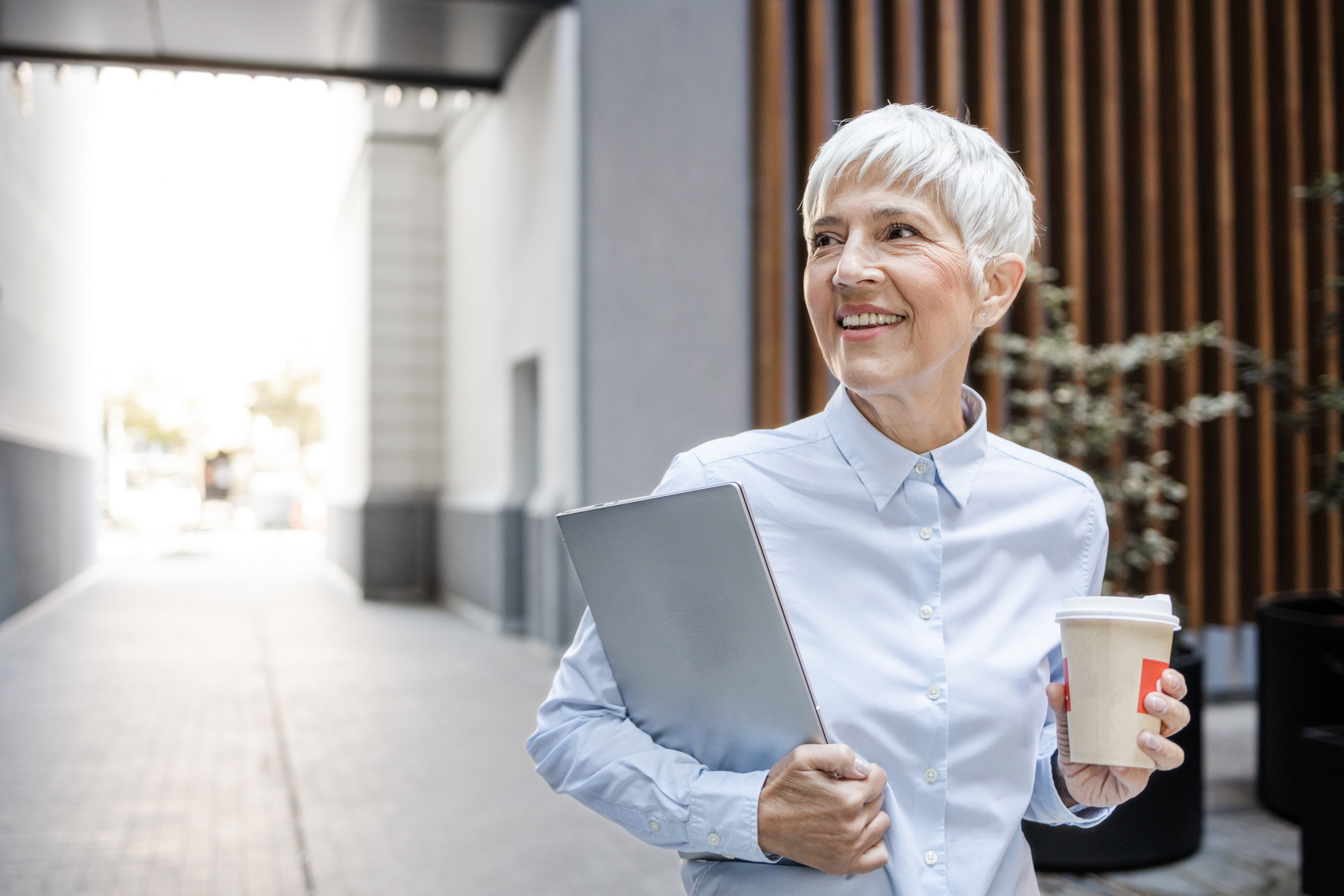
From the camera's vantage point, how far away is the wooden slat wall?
668 centimetres

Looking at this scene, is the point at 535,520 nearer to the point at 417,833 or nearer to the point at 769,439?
the point at 417,833

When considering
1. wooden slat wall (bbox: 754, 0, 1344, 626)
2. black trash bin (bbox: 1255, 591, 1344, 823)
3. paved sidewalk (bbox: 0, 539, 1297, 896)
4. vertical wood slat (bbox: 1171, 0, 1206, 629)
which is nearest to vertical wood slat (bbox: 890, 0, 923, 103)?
wooden slat wall (bbox: 754, 0, 1344, 626)

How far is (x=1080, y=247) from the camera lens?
6684 millimetres

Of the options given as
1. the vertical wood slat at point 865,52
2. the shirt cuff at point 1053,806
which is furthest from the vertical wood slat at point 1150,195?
the shirt cuff at point 1053,806

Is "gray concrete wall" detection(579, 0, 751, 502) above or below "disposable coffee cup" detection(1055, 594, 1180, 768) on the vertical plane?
above

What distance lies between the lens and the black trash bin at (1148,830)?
3783mm

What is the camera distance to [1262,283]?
22.0ft

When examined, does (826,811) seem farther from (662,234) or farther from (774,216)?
(662,234)

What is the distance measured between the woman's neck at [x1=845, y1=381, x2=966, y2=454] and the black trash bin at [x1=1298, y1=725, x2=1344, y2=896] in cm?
257

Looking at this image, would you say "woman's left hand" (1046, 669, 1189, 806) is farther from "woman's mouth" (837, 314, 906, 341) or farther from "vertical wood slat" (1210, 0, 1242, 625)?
"vertical wood slat" (1210, 0, 1242, 625)

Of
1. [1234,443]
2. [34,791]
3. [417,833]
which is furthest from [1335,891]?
[34,791]

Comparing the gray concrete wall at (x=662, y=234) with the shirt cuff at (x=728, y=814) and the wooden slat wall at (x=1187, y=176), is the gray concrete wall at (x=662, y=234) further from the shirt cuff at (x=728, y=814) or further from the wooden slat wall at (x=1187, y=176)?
the shirt cuff at (x=728, y=814)

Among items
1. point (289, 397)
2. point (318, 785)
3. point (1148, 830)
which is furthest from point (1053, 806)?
point (289, 397)

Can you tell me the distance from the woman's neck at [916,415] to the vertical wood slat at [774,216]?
215 inches
